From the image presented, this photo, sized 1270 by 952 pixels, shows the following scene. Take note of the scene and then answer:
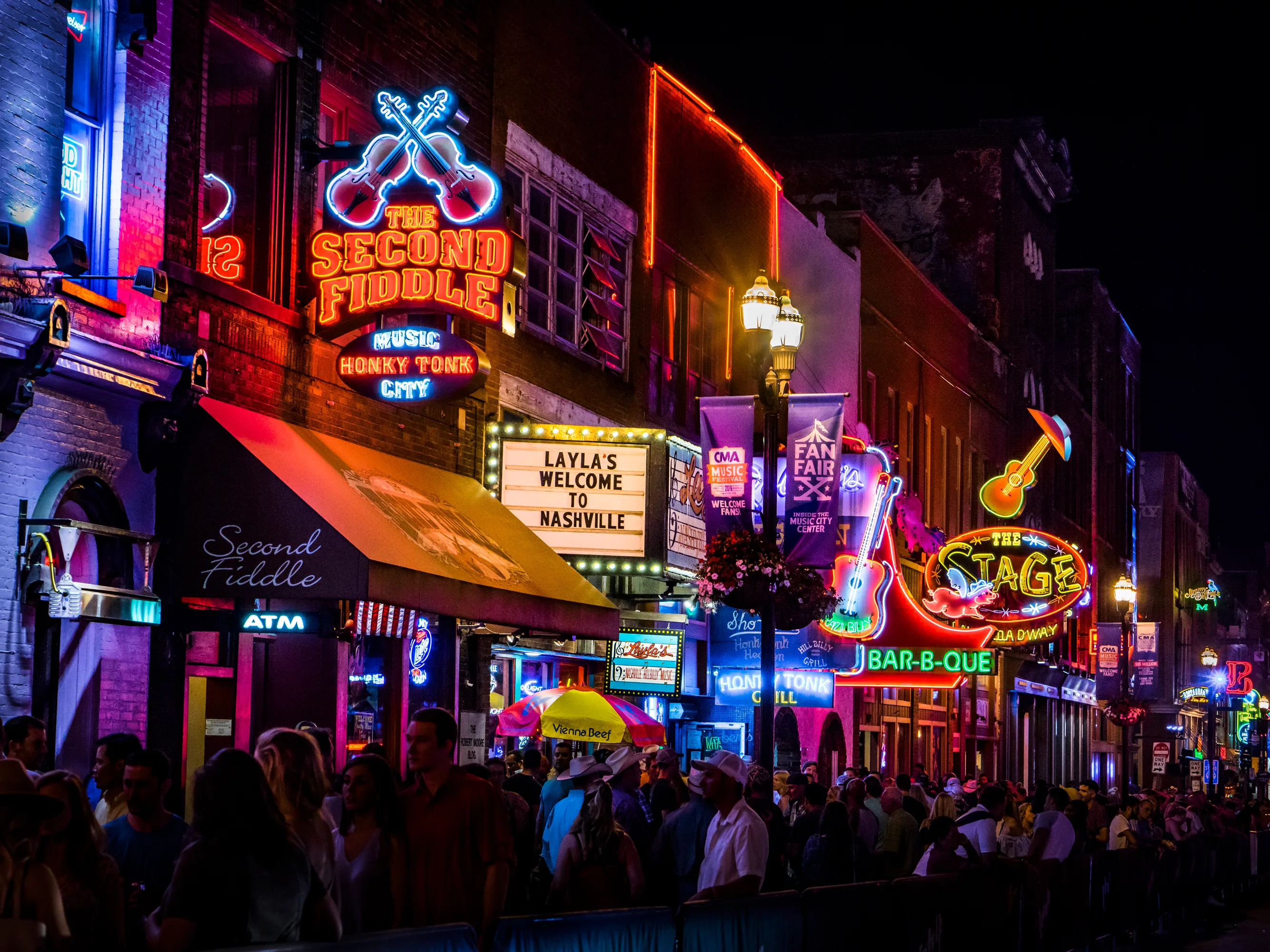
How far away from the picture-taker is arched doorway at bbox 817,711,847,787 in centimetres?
3359

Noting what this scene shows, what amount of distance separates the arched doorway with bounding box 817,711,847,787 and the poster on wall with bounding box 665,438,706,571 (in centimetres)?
951

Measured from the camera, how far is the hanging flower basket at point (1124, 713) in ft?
168

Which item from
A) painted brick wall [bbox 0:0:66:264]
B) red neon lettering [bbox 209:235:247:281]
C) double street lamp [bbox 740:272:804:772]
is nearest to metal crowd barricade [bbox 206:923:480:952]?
painted brick wall [bbox 0:0:66:264]

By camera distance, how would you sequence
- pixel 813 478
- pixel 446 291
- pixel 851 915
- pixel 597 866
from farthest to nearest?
pixel 813 478 < pixel 446 291 < pixel 851 915 < pixel 597 866

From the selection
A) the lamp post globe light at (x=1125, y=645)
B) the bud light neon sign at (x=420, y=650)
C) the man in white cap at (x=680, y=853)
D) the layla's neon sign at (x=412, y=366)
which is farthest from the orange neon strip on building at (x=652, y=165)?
the lamp post globe light at (x=1125, y=645)

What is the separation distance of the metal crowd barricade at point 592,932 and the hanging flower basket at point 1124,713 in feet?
141

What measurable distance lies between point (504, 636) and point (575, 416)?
3387mm

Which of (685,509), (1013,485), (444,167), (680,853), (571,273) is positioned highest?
(571,273)

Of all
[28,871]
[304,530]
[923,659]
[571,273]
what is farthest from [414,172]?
[923,659]

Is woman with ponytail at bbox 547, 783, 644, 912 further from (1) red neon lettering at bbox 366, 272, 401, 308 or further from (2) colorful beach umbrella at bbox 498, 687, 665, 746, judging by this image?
(2) colorful beach umbrella at bbox 498, 687, 665, 746

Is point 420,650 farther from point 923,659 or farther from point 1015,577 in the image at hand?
point 1015,577

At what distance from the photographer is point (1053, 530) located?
58.0 metres

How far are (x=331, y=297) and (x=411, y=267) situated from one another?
3.47ft

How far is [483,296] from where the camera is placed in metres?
17.1
